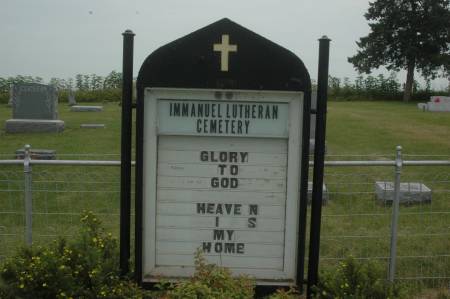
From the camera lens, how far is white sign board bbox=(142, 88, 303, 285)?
3753 mm

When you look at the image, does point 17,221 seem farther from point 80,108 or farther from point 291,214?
point 80,108

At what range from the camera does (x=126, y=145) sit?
12.6 ft

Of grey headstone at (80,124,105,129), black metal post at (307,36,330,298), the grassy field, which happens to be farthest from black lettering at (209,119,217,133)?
grey headstone at (80,124,105,129)

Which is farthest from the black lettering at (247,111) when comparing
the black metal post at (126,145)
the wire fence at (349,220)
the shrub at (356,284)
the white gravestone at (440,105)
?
the white gravestone at (440,105)

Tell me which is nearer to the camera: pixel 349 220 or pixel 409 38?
pixel 349 220

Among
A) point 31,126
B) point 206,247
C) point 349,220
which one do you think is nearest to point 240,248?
point 206,247

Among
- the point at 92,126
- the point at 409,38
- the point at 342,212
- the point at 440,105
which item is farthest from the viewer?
the point at 409,38

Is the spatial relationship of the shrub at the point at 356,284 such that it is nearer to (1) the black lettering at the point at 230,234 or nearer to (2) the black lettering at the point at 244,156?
(1) the black lettering at the point at 230,234

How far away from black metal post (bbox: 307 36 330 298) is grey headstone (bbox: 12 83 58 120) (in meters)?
15.6

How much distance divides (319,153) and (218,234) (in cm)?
89

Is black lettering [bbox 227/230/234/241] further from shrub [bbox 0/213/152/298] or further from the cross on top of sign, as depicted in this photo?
the cross on top of sign

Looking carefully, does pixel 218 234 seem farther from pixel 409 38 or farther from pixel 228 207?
pixel 409 38

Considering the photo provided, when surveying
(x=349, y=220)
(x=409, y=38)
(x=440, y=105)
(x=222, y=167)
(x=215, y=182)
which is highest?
(x=409, y=38)

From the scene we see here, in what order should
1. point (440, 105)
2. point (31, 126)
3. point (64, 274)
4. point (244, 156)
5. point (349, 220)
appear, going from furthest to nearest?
point (440, 105) < point (31, 126) < point (349, 220) < point (244, 156) < point (64, 274)
